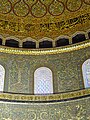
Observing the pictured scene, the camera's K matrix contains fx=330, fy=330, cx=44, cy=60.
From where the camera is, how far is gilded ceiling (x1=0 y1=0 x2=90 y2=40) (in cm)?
1689

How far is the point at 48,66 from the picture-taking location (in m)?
15.5

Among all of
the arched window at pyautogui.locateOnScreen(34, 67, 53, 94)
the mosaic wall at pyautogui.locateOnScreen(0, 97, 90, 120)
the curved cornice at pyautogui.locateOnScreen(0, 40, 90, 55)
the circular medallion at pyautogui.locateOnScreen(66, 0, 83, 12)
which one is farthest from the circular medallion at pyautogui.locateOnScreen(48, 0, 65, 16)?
the mosaic wall at pyautogui.locateOnScreen(0, 97, 90, 120)

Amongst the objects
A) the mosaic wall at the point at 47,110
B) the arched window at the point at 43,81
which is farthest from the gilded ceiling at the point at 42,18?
the mosaic wall at the point at 47,110

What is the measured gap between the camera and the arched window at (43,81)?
14766 mm

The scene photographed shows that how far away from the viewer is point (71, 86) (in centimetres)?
1453

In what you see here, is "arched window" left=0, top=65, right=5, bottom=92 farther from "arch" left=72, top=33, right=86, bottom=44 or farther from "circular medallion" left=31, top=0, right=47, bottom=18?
"circular medallion" left=31, top=0, right=47, bottom=18

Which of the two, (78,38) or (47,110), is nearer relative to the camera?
(47,110)

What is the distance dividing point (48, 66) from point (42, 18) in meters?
3.27

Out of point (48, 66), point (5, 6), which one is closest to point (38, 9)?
point (5, 6)

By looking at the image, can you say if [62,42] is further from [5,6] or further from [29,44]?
[5,6]

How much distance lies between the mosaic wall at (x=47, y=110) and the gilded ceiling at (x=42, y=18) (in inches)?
164

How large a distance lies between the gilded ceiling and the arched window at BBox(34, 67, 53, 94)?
7.43ft

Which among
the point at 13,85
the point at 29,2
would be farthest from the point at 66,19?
the point at 13,85

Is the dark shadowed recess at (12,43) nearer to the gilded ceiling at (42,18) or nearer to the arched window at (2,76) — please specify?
the gilded ceiling at (42,18)
